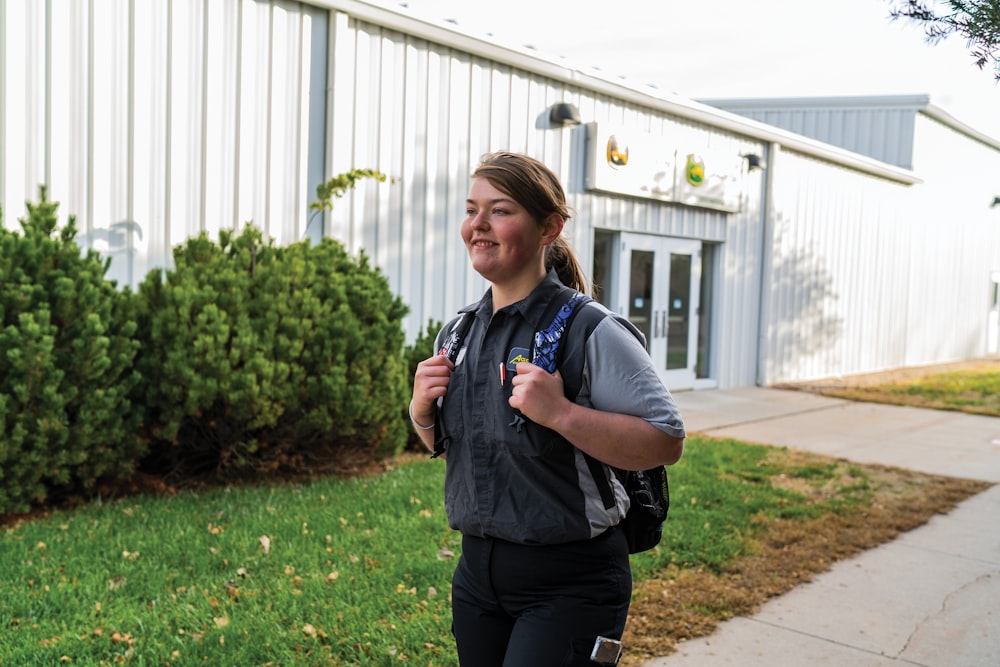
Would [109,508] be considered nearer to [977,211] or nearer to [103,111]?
[103,111]

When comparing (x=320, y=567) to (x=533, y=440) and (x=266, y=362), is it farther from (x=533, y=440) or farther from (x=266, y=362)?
(x=533, y=440)

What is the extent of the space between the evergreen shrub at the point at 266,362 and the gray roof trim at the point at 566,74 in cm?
329

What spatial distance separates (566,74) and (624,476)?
11.1 metres

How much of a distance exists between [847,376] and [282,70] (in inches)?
595

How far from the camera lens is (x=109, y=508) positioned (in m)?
6.36

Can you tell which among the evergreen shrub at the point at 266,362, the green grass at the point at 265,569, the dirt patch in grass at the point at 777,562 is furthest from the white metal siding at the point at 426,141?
the dirt patch in grass at the point at 777,562

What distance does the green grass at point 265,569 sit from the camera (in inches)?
165

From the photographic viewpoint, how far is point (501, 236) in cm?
229

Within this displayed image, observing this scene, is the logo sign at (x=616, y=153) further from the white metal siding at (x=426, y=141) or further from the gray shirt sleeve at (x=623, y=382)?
the gray shirt sleeve at (x=623, y=382)

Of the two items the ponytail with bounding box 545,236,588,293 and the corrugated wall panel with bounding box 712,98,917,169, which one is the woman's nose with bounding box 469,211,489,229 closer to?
the ponytail with bounding box 545,236,588,293

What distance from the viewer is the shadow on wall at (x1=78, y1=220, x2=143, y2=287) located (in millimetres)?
7934

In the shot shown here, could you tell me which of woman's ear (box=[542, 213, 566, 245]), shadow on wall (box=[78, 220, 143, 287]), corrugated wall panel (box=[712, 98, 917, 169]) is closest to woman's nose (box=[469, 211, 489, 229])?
woman's ear (box=[542, 213, 566, 245])

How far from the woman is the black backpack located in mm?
22

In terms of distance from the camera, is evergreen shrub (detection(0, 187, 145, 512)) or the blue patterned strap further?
evergreen shrub (detection(0, 187, 145, 512))
